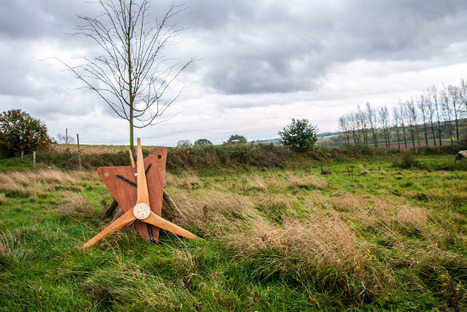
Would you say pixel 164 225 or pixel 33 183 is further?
pixel 33 183

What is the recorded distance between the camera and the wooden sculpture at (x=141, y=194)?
408cm

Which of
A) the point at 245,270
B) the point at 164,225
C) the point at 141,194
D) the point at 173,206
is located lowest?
the point at 245,270

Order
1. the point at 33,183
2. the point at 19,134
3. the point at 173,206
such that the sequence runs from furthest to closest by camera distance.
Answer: the point at 19,134 → the point at 33,183 → the point at 173,206

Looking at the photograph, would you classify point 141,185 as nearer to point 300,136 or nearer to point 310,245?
point 310,245

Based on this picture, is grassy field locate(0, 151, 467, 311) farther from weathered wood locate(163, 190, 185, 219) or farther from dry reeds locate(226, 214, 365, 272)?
weathered wood locate(163, 190, 185, 219)

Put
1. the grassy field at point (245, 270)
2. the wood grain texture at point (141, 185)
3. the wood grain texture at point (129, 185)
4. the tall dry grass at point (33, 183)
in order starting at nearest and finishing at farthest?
the grassy field at point (245, 270)
the wood grain texture at point (141, 185)
the wood grain texture at point (129, 185)
the tall dry grass at point (33, 183)

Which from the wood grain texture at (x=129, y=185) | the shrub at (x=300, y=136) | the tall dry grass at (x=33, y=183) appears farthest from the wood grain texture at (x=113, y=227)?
the shrub at (x=300, y=136)

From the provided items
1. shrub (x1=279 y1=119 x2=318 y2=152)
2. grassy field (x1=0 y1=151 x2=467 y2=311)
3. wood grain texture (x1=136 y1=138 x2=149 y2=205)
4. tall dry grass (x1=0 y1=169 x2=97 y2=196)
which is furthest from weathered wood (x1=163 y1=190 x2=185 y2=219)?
shrub (x1=279 y1=119 x2=318 y2=152)

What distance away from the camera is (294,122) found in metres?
26.2

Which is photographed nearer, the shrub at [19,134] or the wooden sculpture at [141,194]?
the wooden sculpture at [141,194]

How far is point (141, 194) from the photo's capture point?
13.9 ft

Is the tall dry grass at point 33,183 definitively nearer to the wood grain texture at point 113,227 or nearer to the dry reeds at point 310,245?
the wood grain texture at point 113,227

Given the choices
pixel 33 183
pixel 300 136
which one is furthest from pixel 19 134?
pixel 300 136

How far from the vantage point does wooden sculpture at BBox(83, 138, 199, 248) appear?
408 centimetres
